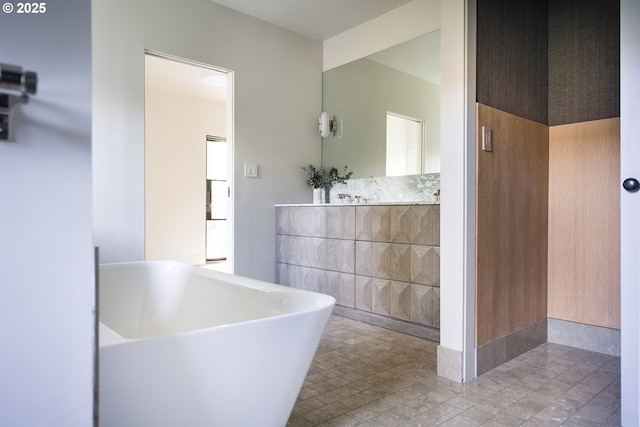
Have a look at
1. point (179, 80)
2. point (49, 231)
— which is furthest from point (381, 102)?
point (49, 231)

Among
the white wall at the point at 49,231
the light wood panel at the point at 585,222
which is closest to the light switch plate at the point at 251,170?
the light wood panel at the point at 585,222

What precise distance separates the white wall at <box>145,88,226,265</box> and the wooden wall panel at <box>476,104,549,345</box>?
183 inches

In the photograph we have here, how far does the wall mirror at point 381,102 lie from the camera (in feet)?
10.4

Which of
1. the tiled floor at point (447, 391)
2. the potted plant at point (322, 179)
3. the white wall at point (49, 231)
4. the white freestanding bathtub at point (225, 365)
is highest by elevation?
the potted plant at point (322, 179)

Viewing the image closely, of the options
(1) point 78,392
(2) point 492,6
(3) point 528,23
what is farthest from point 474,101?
(1) point 78,392

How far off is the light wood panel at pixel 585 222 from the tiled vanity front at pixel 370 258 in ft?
2.57

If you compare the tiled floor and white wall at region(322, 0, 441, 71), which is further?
white wall at region(322, 0, 441, 71)

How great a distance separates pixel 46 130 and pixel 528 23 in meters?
2.75

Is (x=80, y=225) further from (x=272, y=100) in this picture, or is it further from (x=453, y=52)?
(x=272, y=100)

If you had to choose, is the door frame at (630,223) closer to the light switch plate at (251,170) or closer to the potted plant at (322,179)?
the potted plant at (322,179)

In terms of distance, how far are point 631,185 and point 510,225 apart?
0.82 metres

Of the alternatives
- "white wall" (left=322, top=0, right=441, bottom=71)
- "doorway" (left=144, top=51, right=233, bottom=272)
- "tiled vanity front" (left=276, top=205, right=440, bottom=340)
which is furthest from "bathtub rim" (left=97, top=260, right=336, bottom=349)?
"doorway" (left=144, top=51, right=233, bottom=272)

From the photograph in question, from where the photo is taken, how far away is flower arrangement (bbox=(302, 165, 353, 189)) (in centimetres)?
390

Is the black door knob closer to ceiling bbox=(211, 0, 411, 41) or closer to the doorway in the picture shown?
ceiling bbox=(211, 0, 411, 41)
